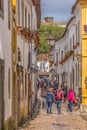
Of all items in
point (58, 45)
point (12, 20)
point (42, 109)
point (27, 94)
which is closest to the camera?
point (12, 20)

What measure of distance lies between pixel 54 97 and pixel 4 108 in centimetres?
1699

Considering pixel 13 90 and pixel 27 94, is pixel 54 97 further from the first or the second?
pixel 13 90

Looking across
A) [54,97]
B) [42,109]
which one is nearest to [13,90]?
[54,97]

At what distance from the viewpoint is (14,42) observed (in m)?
20.5

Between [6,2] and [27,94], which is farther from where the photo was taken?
[27,94]

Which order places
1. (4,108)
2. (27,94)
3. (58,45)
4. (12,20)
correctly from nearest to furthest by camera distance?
(4,108) → (12,20) → (27,94) → (58,45)

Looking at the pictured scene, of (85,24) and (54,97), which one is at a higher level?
(85,24)

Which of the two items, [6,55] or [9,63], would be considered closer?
[6,55]

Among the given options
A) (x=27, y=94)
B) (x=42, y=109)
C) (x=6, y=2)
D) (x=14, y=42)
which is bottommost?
(x=42, y=109)

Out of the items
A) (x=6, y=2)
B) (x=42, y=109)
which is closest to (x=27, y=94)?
(x=42, y=109)

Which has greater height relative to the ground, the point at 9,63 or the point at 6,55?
the point at 6,55

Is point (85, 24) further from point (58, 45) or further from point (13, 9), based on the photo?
point (58, 45)

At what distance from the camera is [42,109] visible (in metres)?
36.0

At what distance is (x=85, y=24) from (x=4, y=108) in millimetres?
17798
